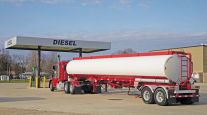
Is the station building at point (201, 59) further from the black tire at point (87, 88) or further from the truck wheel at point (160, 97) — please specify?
the truck wheel at point (160, 97)

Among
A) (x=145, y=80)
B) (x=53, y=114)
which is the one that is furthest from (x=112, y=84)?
(x=53, y=114)

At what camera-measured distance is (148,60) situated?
2509 centimetres

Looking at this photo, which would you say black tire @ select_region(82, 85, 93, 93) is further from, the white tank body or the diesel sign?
the diesel sign

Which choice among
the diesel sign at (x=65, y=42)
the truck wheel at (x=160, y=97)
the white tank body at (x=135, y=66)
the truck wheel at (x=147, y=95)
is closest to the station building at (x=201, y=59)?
the diesel sign at (x=65, y=42)

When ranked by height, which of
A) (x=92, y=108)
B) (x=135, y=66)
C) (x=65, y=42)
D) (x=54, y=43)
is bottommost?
(x=92, y=108)

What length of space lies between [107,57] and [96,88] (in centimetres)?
436

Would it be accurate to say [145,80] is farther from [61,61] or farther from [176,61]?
[61,61]

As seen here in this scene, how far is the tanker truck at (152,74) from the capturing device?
2378 cm

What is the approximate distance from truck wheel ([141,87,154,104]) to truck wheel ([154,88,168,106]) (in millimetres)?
296

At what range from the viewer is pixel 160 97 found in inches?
932

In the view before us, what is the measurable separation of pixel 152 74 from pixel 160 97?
65.3 inches

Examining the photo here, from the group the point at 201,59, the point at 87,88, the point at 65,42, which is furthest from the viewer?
the point at 201,59

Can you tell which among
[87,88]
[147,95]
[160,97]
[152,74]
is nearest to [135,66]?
[152,74]

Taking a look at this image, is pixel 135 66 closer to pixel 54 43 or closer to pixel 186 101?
pixel 186 101
